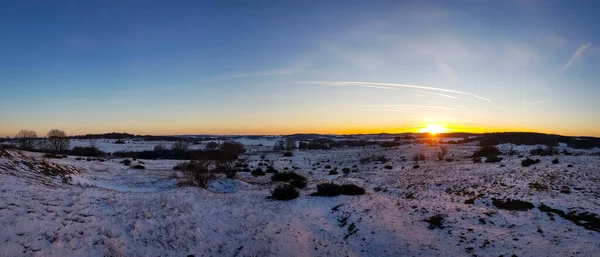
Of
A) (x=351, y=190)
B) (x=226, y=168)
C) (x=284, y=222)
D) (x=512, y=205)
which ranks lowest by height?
(x=284, y=222)

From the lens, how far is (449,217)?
46.7 feet

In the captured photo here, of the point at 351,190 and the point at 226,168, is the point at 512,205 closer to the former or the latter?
the point at 351,190

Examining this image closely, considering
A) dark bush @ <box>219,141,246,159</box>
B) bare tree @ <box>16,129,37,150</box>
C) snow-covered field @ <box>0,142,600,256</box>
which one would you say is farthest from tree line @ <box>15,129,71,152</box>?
snow-covered field @ <box>0,142,600,256</box>

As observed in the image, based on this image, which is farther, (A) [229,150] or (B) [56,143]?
(B) [56,143]

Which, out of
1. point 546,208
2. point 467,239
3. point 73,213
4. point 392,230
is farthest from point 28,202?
point 546,208

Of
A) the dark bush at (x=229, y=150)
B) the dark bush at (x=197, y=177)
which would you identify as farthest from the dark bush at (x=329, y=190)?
the dark bush at (x=229, y=150)

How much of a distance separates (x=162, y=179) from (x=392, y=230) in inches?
730

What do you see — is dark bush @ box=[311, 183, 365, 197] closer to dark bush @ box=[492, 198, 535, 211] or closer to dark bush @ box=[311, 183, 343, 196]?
dark bush @ box=[311, 183, 343, 196]

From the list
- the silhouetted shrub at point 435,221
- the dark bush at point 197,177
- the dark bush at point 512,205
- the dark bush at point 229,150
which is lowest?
the silhouetted shrub at point 435,221

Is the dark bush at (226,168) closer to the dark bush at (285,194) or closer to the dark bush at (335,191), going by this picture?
the dark bush at (285,194)

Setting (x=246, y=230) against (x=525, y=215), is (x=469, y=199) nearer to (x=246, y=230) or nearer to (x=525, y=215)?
(x=525, y=215)

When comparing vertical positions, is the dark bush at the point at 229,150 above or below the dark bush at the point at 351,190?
above

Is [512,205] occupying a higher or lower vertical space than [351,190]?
higher

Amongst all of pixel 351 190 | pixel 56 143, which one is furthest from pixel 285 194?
pixel 56 143
